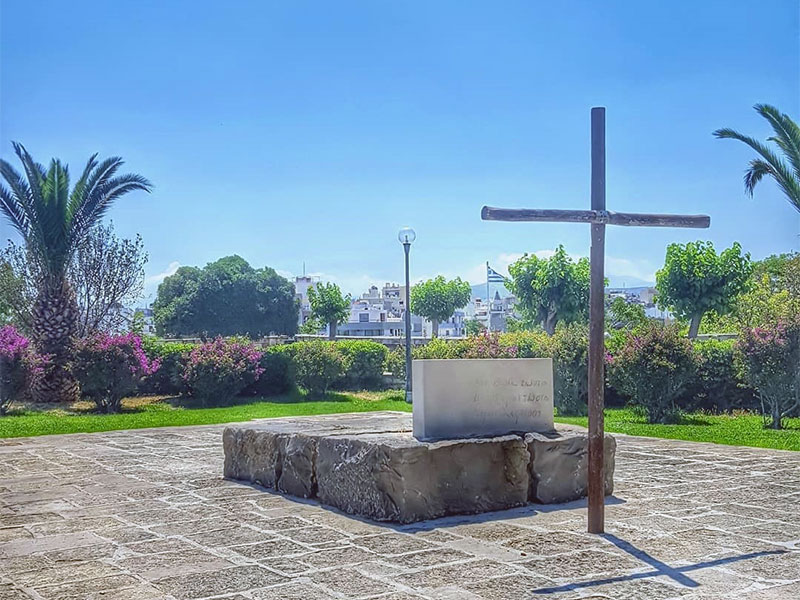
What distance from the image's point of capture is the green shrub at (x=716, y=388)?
1748cm

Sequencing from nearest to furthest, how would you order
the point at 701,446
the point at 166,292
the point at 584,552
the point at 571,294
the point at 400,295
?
the point at 584,552
the point at 701,446
the point at 571,294
the point at 166,292
the point at 400,295

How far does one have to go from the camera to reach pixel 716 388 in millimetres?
17703

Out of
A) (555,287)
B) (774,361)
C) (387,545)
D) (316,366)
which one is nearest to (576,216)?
(387,545)

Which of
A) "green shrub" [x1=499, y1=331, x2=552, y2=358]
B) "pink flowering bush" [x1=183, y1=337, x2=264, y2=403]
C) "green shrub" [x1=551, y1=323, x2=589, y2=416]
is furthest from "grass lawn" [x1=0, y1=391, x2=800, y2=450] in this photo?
"green shrub" [x1=499, y1=331, x2=552, y2=358]

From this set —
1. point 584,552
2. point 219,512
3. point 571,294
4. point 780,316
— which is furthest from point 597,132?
point 571,294

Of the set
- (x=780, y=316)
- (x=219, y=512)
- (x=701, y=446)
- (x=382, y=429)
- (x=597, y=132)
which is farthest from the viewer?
(x=780, y=316)

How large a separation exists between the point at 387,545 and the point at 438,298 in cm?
4939

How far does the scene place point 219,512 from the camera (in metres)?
6.79

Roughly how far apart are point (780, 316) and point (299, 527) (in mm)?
10331

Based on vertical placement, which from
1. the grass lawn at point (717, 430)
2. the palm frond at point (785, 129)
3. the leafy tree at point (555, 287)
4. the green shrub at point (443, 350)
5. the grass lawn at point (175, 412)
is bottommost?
the grass lawn at point (175, 412)

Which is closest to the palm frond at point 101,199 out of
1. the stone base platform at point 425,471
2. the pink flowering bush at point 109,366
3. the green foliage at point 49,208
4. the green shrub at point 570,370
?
the green foliage at point 49,208

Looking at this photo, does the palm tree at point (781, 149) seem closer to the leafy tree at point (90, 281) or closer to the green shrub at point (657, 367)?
the green shrub at point (657, 367)

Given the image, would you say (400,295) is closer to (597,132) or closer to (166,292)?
(166,292)

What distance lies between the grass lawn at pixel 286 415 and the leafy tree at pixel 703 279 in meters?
12.1
